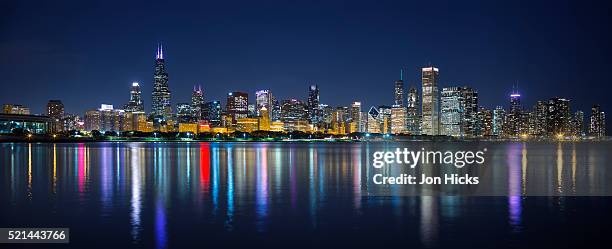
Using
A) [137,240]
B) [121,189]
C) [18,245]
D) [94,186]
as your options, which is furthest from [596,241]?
[94,186]

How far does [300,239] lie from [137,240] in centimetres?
542

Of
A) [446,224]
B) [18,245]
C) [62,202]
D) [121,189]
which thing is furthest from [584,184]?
[18,245]

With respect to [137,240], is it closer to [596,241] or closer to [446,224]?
[446,224]

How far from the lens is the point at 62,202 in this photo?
3200cm

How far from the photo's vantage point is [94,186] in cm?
4128

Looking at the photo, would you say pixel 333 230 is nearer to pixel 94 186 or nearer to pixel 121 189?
pixel 121 189

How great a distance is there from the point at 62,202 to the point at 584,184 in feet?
111

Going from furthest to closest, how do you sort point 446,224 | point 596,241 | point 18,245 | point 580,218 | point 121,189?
1. point 121,189
2. point 580,218
3. point 446,224
4. point 596,241
5. point 18,245

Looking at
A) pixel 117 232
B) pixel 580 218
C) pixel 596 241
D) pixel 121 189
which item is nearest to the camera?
pixel 596 241

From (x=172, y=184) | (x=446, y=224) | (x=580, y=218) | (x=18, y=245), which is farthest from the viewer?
(x=172, y=184)

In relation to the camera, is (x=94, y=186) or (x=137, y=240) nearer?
(x=137, y=240)

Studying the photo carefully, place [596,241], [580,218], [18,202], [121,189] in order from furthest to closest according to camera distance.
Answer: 1. [121,189]
2. [18,202]
3. [580,218]
4. [596,241]

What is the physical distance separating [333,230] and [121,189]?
20495 mm

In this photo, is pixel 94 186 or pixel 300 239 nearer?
pixel 300 239
